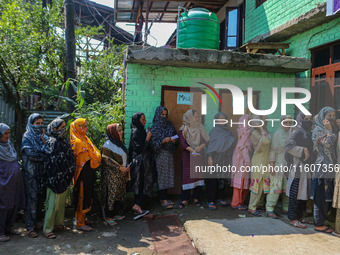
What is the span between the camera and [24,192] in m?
3.84

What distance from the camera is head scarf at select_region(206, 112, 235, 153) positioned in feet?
16.1

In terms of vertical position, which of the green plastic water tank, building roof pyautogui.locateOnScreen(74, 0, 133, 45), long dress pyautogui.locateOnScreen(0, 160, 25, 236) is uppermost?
building roof pyautogui.locateOnScreen(74, 0, 133, 45)

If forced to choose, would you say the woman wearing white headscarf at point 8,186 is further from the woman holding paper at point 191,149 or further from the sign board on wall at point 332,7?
the sign board on wall at point 332,7

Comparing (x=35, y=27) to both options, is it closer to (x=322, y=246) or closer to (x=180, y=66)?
(x=180, y=66)

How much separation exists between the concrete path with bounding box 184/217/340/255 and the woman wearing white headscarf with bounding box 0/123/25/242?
224 centimetres

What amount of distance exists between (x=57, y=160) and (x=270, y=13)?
595 centimetres

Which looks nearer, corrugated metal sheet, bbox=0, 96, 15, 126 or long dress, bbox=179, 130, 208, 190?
long dress, bbox=179, 130, 208, 190

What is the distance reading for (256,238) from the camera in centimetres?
368

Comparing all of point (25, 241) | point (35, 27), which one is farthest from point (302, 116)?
point (35, 27)

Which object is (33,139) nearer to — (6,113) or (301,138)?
(301,138)

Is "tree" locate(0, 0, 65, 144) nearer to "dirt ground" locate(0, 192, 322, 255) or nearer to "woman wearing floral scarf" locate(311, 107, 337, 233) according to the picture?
"dirt ground" locate(0, 192, 322, 255)

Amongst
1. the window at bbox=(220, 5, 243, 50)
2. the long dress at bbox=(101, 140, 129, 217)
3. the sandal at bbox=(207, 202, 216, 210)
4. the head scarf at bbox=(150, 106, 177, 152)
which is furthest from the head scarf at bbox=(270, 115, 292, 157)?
the window at bbox=(220, 5, 243, 50)

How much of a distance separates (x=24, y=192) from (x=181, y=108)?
288 centimetres

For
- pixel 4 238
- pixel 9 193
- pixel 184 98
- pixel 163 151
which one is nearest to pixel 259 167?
pixel 163 151
